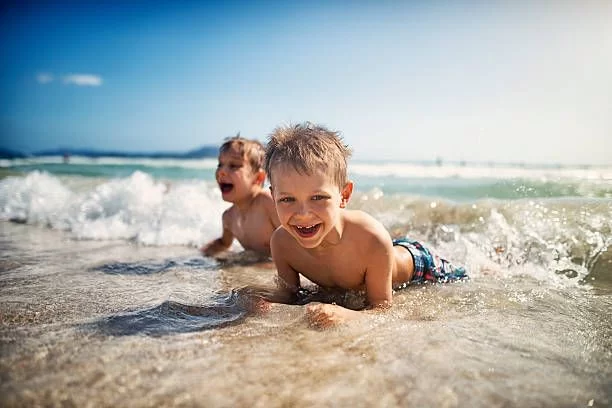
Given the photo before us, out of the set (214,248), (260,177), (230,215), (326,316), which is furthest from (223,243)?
(326,316)

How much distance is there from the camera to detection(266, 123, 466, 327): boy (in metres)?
2.27

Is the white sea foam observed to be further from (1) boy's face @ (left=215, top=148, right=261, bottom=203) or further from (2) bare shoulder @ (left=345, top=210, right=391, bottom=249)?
(2) bare shoulder @ (left=345, top=210, right=391, bottom=249)

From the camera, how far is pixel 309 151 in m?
2.32

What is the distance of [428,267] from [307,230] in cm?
138

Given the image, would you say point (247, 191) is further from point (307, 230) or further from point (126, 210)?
point (126, 210)

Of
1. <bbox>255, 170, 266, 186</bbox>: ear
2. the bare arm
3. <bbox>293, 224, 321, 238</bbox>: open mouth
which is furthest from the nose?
the bare arm

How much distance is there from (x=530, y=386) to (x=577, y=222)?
3.86 metres

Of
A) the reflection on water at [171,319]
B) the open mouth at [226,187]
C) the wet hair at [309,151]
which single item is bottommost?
the reflection on water at [171,319]

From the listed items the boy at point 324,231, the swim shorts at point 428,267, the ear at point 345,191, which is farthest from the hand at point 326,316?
the swim shorts at point 428,267

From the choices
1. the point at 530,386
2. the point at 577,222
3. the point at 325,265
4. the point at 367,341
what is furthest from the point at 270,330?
the point at 577,222

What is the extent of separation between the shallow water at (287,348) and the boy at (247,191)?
132 centimetres

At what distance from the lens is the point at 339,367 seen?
1602 millimetres

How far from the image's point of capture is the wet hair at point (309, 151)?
2283 mm

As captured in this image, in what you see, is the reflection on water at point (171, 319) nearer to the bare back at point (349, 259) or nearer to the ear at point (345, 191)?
the bare back at point (349, 259)
